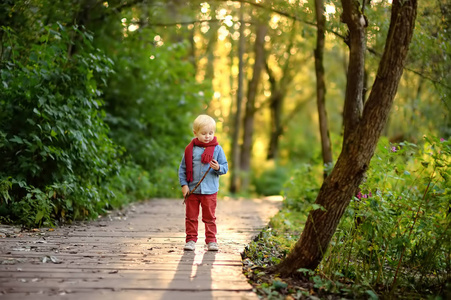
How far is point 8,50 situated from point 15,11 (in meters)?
0.64

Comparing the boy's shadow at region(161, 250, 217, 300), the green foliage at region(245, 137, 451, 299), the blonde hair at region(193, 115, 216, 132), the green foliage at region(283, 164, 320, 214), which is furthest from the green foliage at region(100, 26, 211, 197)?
the green foliage at region(245, 137, 451, 299)

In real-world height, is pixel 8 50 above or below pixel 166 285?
above

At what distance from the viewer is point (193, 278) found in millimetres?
4379

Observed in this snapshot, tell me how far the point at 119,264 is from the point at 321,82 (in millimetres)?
5434

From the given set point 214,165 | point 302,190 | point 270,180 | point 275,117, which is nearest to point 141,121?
point 302,190

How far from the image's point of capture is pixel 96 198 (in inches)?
299

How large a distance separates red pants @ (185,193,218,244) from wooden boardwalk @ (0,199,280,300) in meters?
0.19

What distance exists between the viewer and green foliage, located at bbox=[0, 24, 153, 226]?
673 cm

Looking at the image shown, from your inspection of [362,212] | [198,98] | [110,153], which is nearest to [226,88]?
[198,98]

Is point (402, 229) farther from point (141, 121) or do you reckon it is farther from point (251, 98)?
point (251, 98)

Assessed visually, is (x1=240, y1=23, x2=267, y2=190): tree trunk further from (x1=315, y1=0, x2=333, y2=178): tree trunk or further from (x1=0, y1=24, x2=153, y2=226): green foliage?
(x1=0, y1=24, x2=153, y2=226): green foliage

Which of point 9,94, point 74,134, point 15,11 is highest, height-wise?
point 15,11

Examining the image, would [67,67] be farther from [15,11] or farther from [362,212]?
[362,212]

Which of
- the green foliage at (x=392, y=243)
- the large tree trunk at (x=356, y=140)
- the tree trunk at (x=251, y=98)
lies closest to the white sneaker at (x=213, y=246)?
the green foliage at (x=392, y=243)
